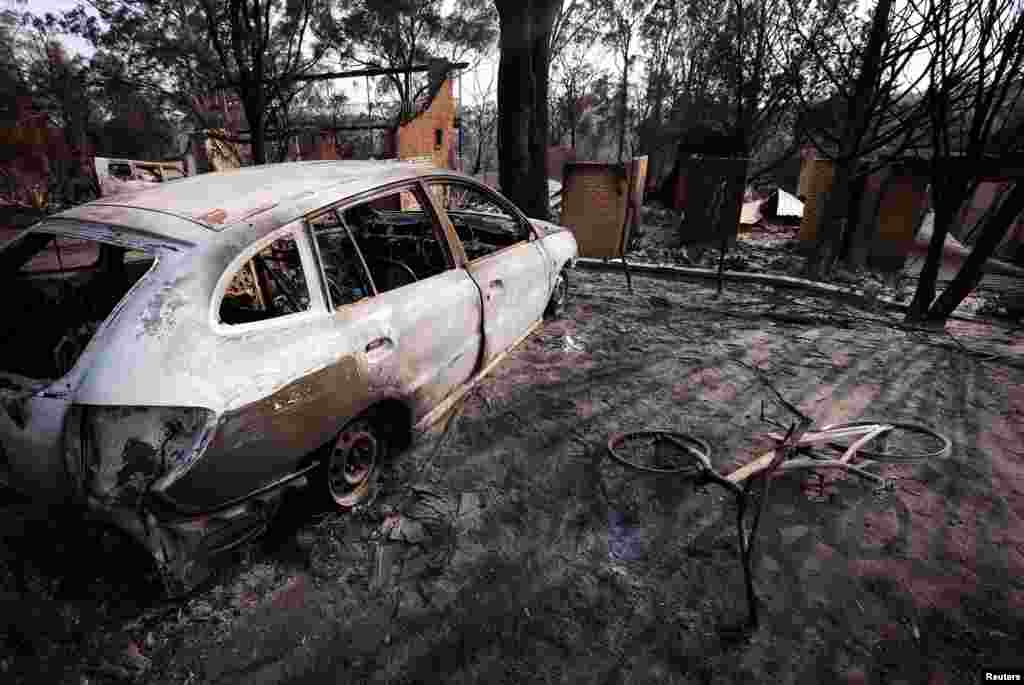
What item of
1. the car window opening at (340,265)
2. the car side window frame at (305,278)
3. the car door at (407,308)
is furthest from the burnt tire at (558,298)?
the car side window frame at (305,278)

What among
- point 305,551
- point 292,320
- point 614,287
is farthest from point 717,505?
point 614,287

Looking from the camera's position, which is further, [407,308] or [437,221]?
[437,221]

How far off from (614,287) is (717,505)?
4498 millimetres

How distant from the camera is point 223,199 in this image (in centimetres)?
209

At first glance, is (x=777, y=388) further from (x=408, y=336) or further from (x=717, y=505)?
(x=408, y=336)

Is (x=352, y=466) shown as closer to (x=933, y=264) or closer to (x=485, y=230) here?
(x=485, y=230)

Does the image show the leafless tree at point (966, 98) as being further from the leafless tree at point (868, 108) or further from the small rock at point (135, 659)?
the small rock at point (135, 659)

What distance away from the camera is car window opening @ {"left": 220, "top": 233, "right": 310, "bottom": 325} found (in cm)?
213

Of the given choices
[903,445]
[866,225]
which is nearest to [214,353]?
[903,445]

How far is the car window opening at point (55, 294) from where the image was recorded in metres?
1.82

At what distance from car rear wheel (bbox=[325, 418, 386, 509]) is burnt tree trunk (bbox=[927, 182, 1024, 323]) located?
19.8 ft

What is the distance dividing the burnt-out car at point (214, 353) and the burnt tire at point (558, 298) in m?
2.20

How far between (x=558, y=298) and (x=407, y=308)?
291 cm

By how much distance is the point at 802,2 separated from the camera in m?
11.4
